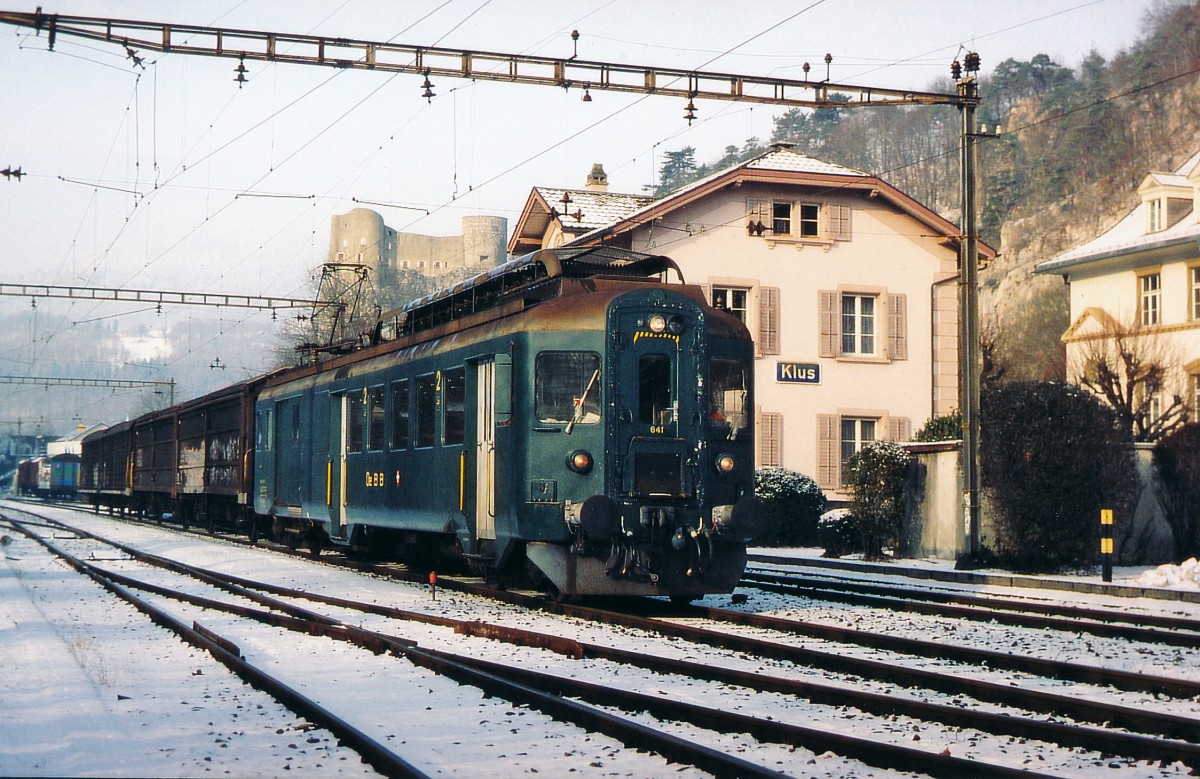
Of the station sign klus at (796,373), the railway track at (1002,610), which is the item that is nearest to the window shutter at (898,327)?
the station sign klus at (796,373)

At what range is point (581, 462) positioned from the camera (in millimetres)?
12703

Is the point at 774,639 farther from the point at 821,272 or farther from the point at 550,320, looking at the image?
the point at 821,272

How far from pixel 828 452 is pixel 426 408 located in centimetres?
1899

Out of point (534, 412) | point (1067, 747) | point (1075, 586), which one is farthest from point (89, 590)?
point (1067, 747)

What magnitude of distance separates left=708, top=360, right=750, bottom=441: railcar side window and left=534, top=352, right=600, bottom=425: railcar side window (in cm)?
122

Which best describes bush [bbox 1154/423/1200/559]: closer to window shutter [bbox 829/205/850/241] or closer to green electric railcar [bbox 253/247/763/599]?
green electric railcar [bbox 253/247/763/599]

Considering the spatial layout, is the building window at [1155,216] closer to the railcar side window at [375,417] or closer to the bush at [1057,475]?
the bush at [1057,475]

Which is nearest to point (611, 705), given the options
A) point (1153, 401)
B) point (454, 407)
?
point (454, 407)

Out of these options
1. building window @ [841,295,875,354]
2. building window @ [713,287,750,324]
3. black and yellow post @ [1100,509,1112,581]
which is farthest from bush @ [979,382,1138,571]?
building window @ [841,295,875,354]

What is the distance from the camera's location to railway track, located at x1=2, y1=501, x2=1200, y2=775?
21.1 ft

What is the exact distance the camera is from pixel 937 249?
1379 inches

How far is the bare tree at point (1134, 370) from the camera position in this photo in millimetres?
34709

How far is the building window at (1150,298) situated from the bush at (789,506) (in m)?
17.6

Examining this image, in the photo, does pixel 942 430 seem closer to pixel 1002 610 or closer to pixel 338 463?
pixel 1002 610
